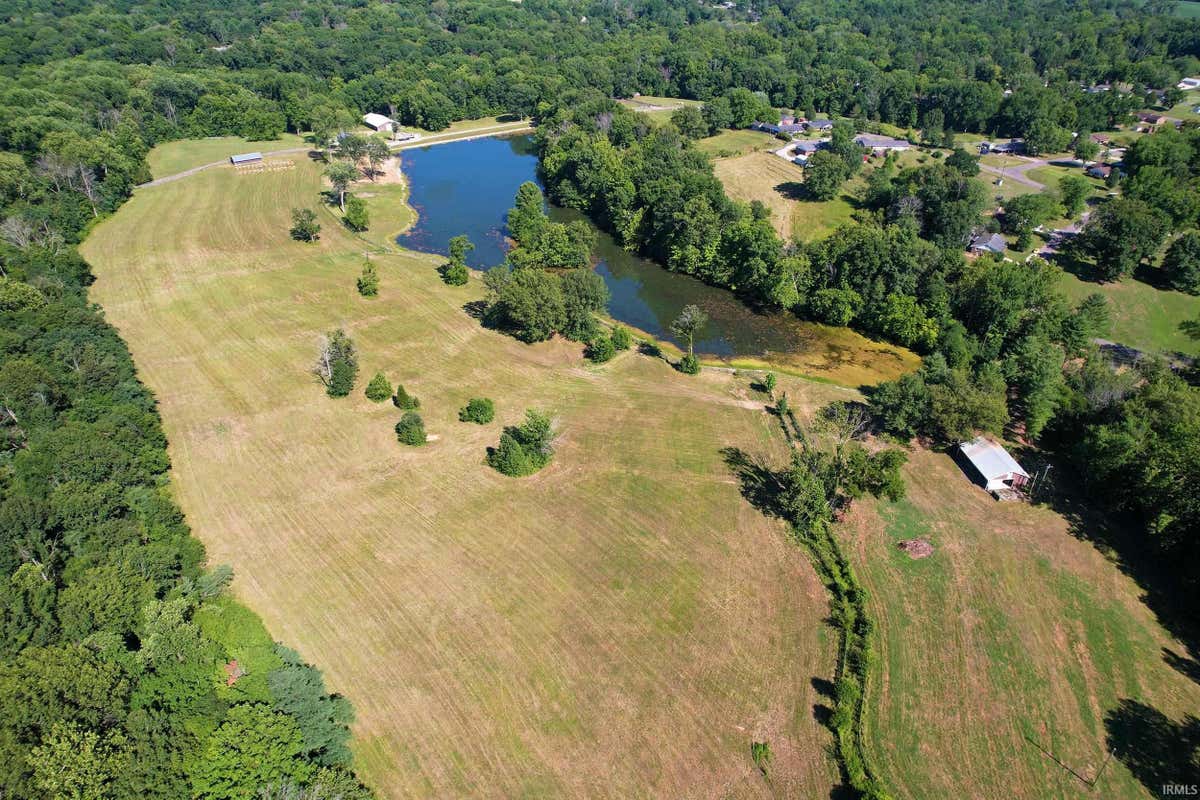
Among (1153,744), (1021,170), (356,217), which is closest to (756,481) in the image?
(1153,744)

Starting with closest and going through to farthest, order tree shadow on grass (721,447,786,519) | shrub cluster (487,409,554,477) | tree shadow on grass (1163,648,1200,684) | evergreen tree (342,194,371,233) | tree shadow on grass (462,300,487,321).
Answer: tree shadow on grass (1163,648,1200,684), tree shadow on grass (721,447,786,519), shrub cluster (487,409,554,477), tree shadow on grass (462,300,487,321), evergreen tree (342,194,371,233)

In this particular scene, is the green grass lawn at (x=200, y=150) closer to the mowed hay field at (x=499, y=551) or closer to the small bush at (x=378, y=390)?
the mowed hay field at (x=499, y=551)

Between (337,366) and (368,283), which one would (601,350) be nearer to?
(337,366)

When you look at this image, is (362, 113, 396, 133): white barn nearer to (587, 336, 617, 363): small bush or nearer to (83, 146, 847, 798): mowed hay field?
(83, 146, 847, 798): mowed hay field

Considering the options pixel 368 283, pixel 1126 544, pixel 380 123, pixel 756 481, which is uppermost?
pixel 380 123

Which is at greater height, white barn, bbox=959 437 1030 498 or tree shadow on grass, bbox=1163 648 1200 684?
white barn, bbox=959 437 1030 498

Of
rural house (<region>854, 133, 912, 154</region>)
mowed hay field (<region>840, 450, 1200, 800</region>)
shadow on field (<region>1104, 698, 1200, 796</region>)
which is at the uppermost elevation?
rural house (<region>854, 133, 912, 154</region>)

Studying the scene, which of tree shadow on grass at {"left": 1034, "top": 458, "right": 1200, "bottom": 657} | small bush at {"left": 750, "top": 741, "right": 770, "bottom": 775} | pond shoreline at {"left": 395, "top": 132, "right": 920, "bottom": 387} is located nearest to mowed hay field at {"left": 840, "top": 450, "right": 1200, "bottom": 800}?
tree shadow on grass at {"left": 1034, "top": 458, "right": 1200, "bottom": 657}
